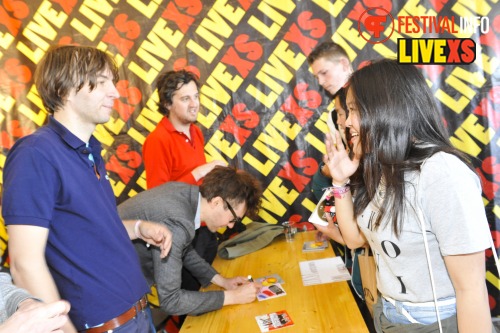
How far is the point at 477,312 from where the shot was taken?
96cm

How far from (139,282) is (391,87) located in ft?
3.28

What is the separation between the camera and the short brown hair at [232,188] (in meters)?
1.94

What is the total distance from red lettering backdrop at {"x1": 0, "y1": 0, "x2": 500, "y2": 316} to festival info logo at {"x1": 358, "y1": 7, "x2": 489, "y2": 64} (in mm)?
43

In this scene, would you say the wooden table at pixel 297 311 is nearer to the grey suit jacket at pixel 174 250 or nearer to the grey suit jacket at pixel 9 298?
the grey suit jacket at pixel 174 250

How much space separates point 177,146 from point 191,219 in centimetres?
84

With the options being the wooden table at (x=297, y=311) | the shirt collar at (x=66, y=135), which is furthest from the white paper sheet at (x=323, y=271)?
the shirt collar at (x=66, y=135)

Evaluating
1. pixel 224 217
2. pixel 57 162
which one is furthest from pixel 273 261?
pixel 57 162

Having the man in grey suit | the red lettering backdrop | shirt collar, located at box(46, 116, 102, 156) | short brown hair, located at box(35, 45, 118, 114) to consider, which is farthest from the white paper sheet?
short brown hair, located at box(35, 45, 118, 114)

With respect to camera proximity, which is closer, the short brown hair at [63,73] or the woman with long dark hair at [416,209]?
the woman with long dark hair at [416,209]

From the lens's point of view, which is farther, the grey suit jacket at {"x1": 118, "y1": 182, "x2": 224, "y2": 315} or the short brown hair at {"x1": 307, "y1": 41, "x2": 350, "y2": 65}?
the short brown hair at {"x1": 307, "y1": 41, "x2": 350, "y2": 65}

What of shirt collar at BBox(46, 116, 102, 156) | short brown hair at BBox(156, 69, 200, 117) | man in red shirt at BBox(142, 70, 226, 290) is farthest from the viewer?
short brown hair at BBox(156, 69, 200, 117)

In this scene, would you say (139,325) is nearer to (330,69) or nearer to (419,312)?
(419,312)

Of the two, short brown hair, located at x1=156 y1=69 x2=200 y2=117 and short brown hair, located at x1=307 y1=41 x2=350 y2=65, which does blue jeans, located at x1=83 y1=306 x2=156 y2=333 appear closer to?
short brown hair, located at x1=156 y1=69 x2=200 y2=117

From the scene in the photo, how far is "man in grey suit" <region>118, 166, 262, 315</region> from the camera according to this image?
5.48 ft
